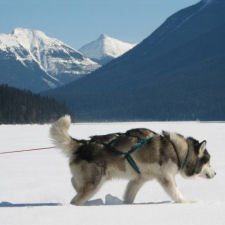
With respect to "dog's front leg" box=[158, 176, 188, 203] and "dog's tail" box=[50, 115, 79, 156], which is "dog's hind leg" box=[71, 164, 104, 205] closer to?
"dog's tail" box=[50, 115, 79, 156]

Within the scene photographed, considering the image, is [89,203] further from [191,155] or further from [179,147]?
[191,155]

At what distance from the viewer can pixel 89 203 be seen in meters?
7.70

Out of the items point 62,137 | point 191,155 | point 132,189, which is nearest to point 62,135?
point 62,137

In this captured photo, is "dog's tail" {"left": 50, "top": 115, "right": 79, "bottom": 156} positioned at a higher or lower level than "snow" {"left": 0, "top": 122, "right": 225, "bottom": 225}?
higher

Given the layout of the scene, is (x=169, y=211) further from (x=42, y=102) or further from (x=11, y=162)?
(x=42, y=102)

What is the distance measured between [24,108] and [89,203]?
88.5 metres

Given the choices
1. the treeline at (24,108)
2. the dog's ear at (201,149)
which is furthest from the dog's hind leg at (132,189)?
the treeline at (24,108)

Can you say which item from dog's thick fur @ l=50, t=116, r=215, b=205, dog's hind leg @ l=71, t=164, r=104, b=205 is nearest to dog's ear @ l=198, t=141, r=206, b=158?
dog's thick fur @ l=50, t=116, r=215, b=205

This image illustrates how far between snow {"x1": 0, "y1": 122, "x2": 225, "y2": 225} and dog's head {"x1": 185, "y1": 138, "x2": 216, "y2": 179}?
51 centimetres

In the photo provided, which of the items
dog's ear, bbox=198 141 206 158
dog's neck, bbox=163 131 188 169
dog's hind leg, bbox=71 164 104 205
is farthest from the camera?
dog's ear, bbox=198 141 206 158

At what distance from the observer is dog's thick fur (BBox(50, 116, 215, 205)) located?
7.28 m

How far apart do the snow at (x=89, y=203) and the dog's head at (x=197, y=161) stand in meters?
0.51

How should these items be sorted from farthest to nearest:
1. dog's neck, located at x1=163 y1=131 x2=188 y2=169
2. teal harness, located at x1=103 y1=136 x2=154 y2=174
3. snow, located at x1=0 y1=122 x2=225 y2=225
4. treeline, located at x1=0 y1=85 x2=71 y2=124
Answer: treeline, located at x1=0 y1=85 x2=71 y2=124 < dog's neck, located at x1=163 y1=131 x2=188 y2=169 < teal harness, located at x1=103 y1=136 x2=154 y2=174 < snow, located at x1=0 y1=122 x2=225 y2=225

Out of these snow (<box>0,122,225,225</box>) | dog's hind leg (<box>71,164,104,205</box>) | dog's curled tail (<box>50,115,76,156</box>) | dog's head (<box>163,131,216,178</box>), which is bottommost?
snow (<box>0,122,225,225</box>)
